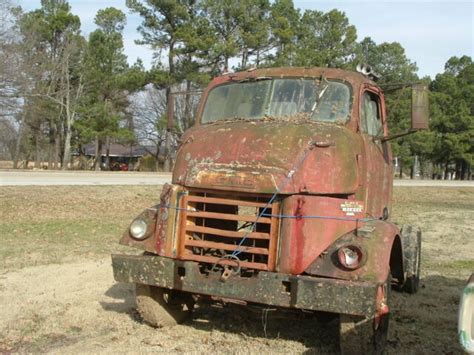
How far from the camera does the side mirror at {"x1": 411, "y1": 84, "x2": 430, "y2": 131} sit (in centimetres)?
580

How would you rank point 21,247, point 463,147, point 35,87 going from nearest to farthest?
point 21,247 → point 35,87 → point 463,147

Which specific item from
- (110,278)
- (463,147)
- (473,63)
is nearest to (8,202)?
(110,278)

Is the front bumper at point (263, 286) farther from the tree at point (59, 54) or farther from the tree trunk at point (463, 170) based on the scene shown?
the tree trunk at point (463, 170)

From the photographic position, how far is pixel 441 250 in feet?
36.1

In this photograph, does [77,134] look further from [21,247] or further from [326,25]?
[21,247]

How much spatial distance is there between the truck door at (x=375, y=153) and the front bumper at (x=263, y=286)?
152 cm

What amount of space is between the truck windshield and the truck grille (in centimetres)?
126

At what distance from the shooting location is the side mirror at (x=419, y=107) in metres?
5.80

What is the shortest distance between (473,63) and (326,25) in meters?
24.8

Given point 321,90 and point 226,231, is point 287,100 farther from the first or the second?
point 226,231

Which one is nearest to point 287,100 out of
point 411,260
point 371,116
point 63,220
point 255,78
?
point 255,78

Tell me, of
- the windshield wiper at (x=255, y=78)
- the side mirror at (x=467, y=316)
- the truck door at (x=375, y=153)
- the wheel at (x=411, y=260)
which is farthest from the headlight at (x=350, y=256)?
the wheel at (x=411, y=260)

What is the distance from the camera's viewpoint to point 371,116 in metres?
6.32

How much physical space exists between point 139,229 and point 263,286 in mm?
1350
